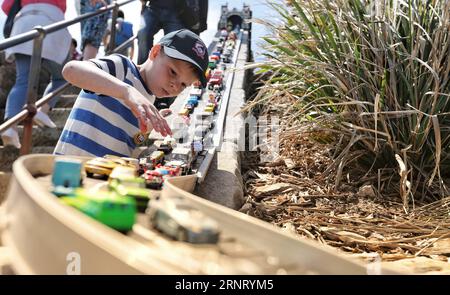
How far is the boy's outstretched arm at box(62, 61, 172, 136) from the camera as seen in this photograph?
5.90ft

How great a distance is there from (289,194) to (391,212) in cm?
59

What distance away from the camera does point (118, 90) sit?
1.95m

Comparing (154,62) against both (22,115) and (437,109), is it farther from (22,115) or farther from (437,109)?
(437,109)

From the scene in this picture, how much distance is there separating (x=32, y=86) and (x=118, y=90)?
134cm

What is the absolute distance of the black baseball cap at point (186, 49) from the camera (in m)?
2.43

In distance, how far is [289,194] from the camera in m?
2.96

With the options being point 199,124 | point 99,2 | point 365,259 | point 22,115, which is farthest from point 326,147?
point 99,2

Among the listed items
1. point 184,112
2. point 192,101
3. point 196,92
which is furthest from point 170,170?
point 196,92

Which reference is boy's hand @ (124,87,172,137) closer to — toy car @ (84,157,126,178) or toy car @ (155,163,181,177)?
toy car @ (155,163,181,177)

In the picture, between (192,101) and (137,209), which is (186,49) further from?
(192,101)

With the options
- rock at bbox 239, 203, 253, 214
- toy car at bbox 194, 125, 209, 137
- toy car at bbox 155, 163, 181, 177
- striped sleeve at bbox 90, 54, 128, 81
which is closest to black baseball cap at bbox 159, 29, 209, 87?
striped sleeve at bbox 90, 54, 128, 81

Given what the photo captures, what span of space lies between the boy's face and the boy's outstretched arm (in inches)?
16.3

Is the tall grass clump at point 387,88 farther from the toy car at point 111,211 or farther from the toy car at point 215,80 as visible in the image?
the toy car at point 111,211

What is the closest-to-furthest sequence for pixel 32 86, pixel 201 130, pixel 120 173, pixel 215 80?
pixel 120 173 → pixel 32 86 → pixel 201 130 → pixel 215 80
